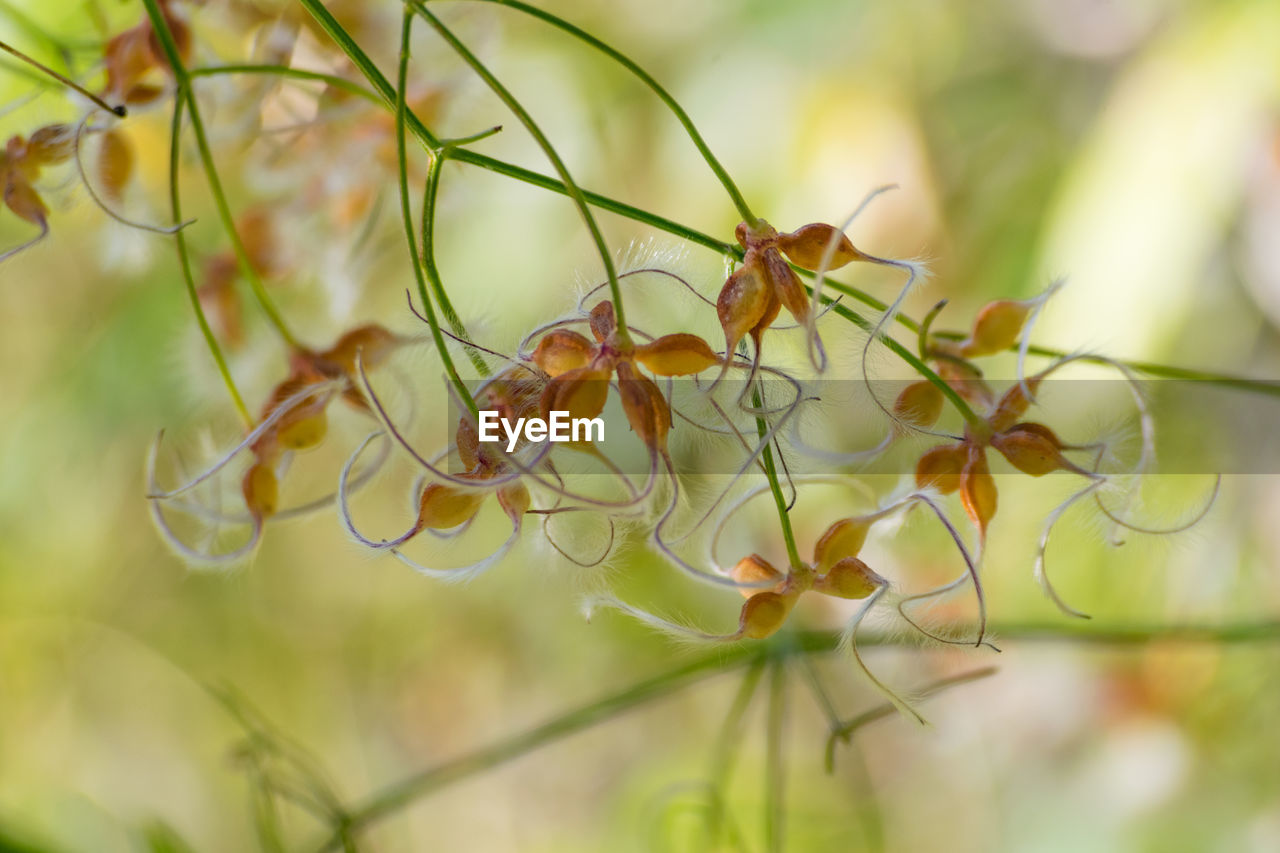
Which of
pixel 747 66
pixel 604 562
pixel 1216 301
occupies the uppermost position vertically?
pixel 747 66

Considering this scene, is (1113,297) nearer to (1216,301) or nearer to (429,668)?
(1216,301)

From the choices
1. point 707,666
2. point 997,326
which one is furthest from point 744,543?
point 997,326

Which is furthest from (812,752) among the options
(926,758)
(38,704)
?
(38,704)

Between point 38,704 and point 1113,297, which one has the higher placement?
point 1113,297

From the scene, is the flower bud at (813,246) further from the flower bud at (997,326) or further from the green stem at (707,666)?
the green stem at (707,666)

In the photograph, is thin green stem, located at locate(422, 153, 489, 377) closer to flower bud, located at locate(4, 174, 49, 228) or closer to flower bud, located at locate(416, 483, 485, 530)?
flower bud, located at locate(416, 483, 485, 530)

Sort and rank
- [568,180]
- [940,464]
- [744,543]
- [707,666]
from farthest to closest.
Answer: [744,543], [707,666], [940,464], [568,180]

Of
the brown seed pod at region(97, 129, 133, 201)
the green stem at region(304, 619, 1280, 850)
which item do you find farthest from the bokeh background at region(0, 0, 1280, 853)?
the brown seed pod at region(97, 129, 133, 201)

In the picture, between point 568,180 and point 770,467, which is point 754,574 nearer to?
point 770,467
